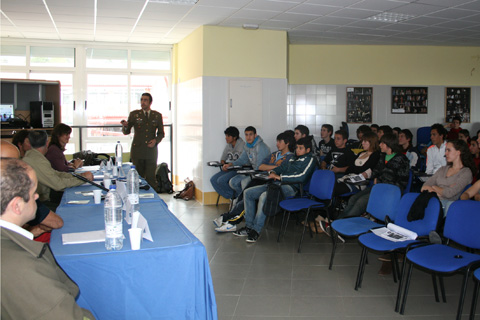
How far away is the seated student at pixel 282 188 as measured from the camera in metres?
5.57

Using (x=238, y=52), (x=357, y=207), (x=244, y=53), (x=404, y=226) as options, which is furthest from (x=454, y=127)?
(x=404, y=226)

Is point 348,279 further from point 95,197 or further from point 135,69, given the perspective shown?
point 135,69

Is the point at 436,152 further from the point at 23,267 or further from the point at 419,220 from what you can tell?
the point at 23,267

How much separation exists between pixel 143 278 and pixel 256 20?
5.71 m

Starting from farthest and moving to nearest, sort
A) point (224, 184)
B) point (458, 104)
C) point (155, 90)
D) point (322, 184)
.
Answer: point (155, 90), point (458, 104), point (224, 184), point (322, 184)

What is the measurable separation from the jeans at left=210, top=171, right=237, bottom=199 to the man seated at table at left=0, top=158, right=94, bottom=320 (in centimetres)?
556

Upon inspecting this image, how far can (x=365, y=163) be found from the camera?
19.4 feet

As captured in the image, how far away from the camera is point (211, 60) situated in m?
7.75

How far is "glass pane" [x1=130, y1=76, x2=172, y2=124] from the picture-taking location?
1001 centimetres

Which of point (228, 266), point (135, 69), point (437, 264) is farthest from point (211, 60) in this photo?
point (437, 264)

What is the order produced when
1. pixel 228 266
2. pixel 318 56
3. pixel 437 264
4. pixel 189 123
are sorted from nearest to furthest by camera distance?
1. pixel 437 264
2. pixel 228 266
3. pixel 189 123
4. pixel 318 56

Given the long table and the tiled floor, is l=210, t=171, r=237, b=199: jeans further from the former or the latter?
the long table

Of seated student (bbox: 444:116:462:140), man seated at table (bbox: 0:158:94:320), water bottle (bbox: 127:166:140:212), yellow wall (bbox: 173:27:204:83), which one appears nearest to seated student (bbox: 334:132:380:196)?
water bottle (bbox: 127:166:140:212)

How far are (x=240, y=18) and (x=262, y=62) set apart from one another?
3.58 feet
